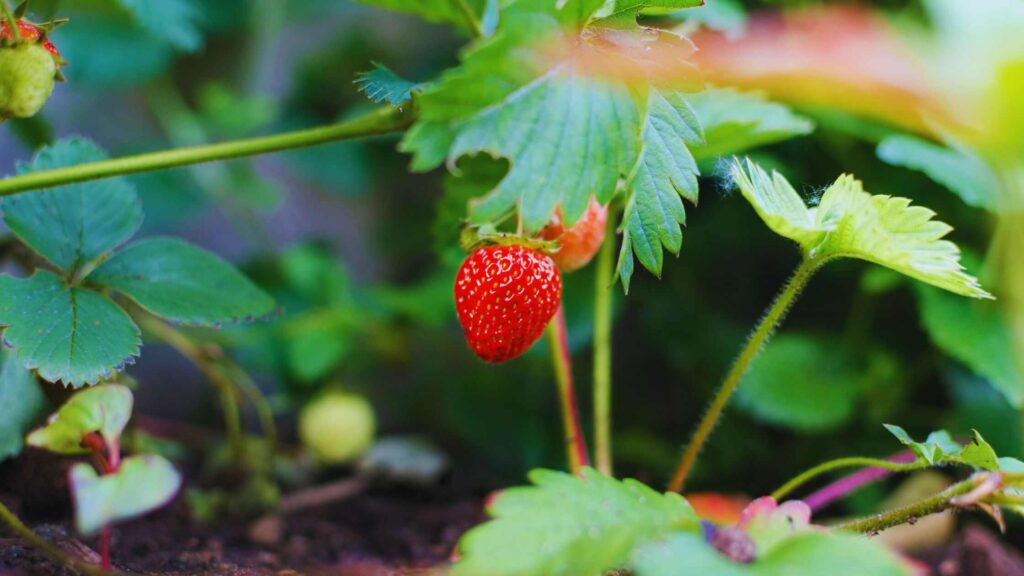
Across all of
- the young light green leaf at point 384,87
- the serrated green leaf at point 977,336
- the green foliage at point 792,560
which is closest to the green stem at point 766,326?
the green foliage at point 792,560

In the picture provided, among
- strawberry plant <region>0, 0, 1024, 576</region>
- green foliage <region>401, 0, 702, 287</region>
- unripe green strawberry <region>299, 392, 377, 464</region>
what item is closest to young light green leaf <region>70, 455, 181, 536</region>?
strawberry plant <region>0, 0, 1024, 576</region>

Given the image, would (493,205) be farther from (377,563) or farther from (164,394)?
(164,394)

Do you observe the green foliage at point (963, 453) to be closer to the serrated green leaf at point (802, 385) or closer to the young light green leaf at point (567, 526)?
the young light green leaf at point (567, 526)

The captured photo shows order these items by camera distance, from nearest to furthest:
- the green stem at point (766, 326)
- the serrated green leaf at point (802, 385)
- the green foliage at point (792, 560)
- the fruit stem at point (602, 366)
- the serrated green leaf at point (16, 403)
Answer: the green foliage at point (792, 560) < the green stem at point (766, 326) < the serrated green leaf at point (16, 403) < the fruit stem at point (602, 366) < the serrated green leaf at point (802, 385)

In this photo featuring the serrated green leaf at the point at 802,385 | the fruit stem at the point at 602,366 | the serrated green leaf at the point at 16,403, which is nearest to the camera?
the serrated green leaf at the point at 16,403

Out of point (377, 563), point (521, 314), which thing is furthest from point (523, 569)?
point (377, 563)

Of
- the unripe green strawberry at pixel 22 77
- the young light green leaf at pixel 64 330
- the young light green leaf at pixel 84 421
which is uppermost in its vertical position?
the unripe green strawberry at pixel 22 77
